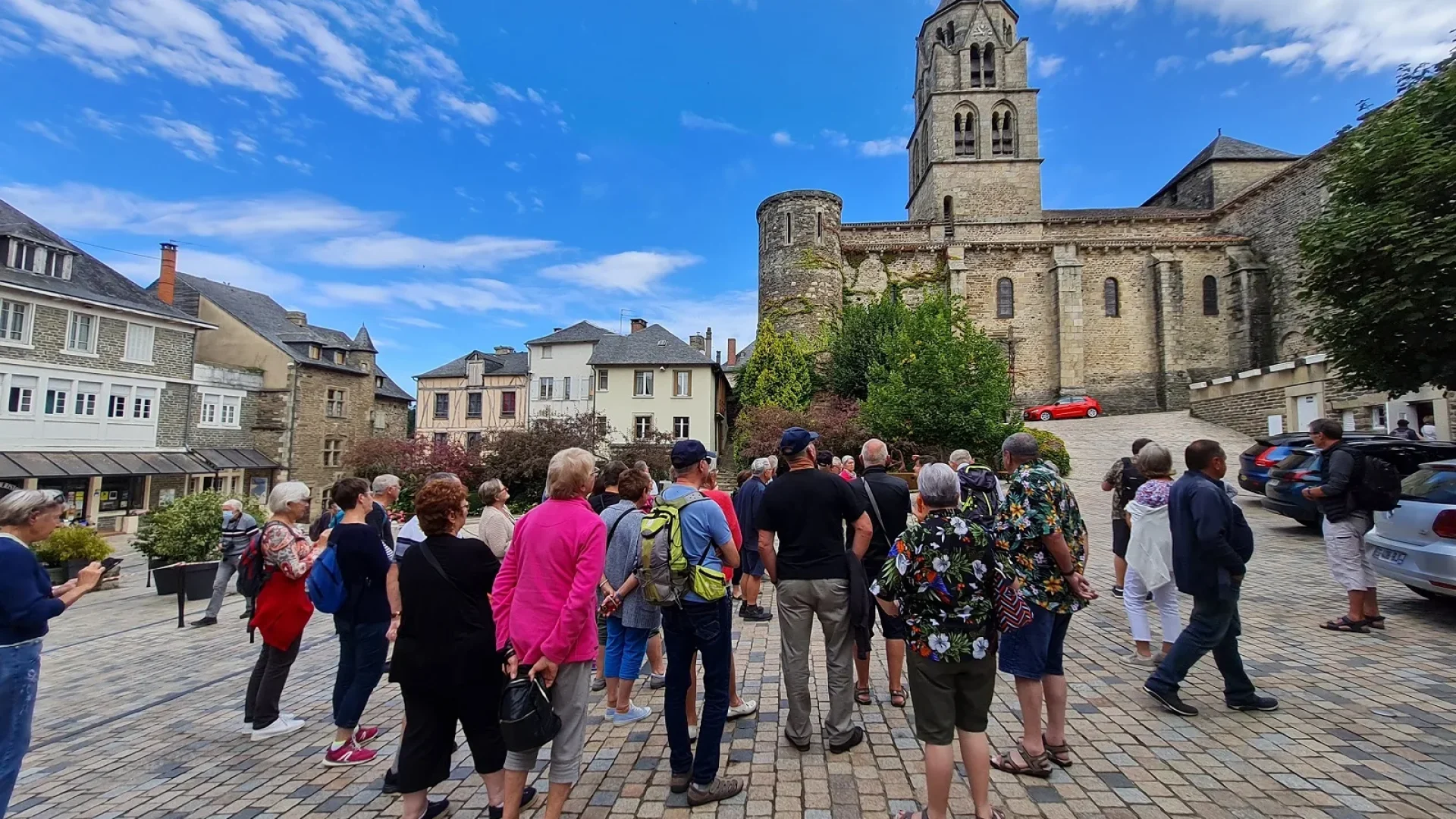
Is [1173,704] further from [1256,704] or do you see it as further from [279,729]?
[279,729]

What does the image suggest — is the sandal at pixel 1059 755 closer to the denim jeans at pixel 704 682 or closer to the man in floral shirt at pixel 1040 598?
the man in floral shirt at pixel 1040 598

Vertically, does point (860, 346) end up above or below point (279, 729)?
above

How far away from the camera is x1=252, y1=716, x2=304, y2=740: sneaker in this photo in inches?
169

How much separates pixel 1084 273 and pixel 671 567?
3842 cm

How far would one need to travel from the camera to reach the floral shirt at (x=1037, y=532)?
11.4 ft

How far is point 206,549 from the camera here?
33.7 ft

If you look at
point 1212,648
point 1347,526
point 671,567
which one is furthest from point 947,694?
point 1347,526

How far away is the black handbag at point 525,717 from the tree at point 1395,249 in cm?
1355

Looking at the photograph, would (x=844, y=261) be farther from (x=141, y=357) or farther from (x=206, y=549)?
(x=141, y=357)

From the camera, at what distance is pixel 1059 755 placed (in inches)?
139

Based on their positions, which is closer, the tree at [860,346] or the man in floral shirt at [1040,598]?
the man in floral shirt at [1040,598]

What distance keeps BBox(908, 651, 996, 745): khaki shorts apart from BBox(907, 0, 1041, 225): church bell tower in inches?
1515

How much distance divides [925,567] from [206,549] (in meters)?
12.2

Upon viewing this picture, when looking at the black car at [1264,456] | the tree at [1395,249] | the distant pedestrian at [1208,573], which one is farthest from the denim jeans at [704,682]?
the black car at [1264,456]
